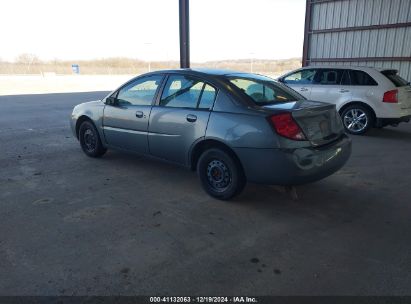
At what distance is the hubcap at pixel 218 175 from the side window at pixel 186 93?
0.68 metres

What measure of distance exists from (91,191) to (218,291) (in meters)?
2.51

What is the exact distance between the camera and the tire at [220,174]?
394cm

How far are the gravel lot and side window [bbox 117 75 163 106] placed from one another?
41.2 inches

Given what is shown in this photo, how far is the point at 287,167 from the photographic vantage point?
11.8 feet

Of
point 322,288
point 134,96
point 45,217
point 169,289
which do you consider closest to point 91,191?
point 45,217

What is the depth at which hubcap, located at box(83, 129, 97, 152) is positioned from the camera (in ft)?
19.2

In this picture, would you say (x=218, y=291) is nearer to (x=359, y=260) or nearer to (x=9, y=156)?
(x=359, y=260)

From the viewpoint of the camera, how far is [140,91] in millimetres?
5012

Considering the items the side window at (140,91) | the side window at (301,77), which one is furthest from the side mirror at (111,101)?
the side window at (301,77)

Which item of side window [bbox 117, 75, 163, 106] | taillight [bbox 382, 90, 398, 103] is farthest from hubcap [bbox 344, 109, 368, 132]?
side window [bbox 117, 75, 163, 106]

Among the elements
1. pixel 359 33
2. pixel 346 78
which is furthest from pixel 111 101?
pixel 359 33

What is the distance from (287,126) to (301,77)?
5903 millimetres

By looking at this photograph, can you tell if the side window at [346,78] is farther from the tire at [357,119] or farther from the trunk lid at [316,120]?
the trunk lid at [316,120]

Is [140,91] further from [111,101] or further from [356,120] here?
[356,120]
